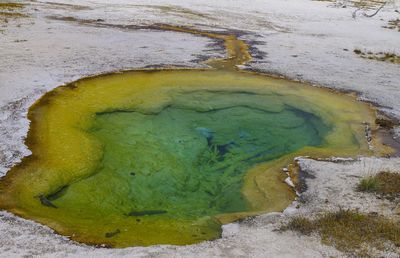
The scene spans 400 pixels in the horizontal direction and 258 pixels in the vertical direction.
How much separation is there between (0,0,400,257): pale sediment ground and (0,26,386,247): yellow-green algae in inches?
10.8

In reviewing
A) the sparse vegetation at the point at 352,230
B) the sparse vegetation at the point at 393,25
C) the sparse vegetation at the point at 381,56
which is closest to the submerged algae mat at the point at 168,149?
the sparse vegetation at the point at 352,230

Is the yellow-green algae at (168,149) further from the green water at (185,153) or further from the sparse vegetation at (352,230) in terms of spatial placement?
the sparse vegetation at (352,230)

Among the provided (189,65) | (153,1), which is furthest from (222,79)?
(153,1)

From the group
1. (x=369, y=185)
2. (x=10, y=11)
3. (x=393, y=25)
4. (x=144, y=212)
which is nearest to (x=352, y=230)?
(x=369, y=185)

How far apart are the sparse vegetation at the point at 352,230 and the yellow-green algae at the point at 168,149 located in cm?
54

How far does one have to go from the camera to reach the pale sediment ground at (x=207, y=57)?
3.24 m

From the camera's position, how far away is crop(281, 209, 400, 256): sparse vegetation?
3.14m

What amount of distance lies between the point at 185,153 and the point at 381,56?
8.92m

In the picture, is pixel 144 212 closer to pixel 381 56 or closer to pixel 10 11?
pixel 381 56

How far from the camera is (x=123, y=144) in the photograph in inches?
223

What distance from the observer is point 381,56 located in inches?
452

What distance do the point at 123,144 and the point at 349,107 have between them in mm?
4790

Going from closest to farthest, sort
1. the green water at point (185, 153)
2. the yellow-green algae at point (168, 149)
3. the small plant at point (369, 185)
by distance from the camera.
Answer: the yellow-green algae at point (168, 149) → the small plant at point (369, 185) → the green water at point (185, 153)

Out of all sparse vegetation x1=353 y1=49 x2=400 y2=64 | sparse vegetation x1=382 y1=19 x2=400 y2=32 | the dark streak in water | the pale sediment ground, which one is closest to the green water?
the dark streak in water
